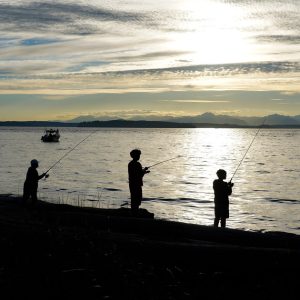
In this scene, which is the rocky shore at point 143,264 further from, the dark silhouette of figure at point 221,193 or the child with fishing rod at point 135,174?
the child with fishing rod at point 135,174

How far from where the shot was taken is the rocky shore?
804 centimetres

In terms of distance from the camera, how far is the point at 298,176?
2122 inches

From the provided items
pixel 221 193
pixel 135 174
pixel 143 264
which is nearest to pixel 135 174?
pixel 135 174

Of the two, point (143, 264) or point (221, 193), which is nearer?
point (143, 264)

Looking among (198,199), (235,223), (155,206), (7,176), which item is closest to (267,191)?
(198,199)

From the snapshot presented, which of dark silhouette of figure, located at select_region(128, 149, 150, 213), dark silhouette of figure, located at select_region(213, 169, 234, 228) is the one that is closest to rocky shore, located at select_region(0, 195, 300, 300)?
dark silhouette of figure, located at select_region(213, 169, 234, 228)

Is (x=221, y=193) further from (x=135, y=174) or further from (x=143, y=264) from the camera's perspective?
(x=143, y=264)

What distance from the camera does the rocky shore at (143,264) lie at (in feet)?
26.4

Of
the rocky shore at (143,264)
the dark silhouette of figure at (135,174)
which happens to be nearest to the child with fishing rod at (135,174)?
the dark silhouette of figure at (135,174)

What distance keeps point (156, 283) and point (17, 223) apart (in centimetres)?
574

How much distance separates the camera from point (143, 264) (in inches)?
377

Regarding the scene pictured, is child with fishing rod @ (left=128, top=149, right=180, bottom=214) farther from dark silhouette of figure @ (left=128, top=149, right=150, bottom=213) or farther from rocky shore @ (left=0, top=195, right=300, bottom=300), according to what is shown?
rocky shore @ (left=0, top=195, right=300, bottom=300)

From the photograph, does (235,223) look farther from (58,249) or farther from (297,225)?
(58,249)

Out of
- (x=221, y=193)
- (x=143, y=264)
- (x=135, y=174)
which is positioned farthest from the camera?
(x=135, y=174)
